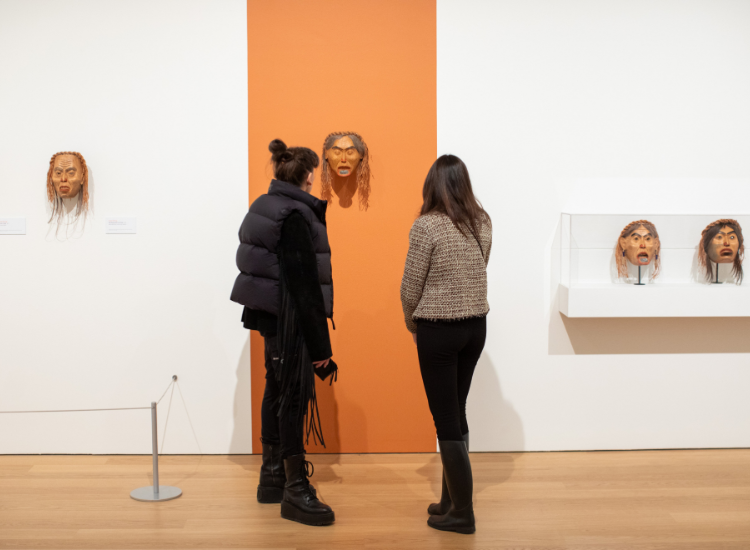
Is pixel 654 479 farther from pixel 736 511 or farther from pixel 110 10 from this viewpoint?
pixel 110 10

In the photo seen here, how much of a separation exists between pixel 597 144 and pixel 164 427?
2.54 meters

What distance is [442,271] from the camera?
7.19 ft

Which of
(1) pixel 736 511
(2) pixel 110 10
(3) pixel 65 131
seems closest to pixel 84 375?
(3) pixel 65 131

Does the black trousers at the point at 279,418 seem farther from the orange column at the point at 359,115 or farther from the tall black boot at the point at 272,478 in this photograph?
the orange column at the point at 359,115

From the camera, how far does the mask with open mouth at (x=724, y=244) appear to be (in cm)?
307

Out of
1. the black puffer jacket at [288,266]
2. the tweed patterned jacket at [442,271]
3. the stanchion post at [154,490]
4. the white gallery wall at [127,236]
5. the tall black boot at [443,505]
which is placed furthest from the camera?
the white gallery wall at [127,236]

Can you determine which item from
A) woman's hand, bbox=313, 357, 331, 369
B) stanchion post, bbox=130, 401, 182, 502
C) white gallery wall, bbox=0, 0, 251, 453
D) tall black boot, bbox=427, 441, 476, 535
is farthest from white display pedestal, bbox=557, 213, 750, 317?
stanchion post, bbox=130, 401, 182, 502

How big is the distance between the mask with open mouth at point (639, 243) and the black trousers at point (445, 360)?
1.17 meters

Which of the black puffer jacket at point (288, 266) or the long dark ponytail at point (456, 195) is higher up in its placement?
the long dark ponytail at point (456, 195)

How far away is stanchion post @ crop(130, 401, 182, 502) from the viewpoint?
259 cm

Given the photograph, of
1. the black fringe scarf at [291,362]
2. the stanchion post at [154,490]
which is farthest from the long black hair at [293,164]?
the stanchion post at [154,490]

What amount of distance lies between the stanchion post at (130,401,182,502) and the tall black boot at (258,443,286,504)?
0.37 m

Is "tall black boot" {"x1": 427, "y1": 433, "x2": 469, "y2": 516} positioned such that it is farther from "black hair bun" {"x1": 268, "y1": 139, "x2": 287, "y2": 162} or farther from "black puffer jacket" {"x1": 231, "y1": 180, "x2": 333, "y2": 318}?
"black hair bun" {"x1": 268, "y1": 139, "x2": 287, "y2": 162}

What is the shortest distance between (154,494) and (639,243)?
7.93ft
